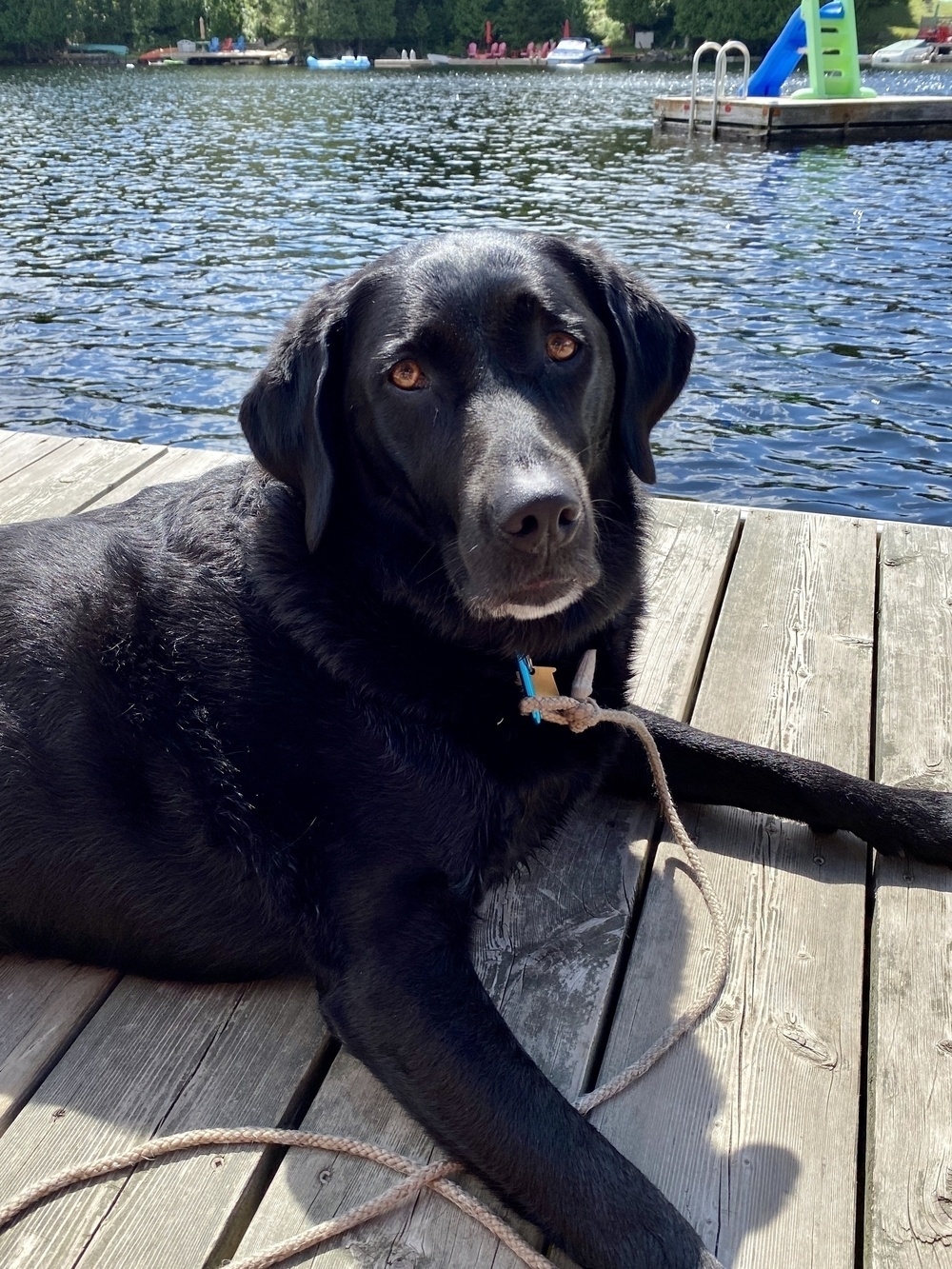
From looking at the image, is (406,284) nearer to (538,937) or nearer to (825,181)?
(538,937)

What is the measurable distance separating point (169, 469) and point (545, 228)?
41.5ft

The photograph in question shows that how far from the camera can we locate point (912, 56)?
170 ft

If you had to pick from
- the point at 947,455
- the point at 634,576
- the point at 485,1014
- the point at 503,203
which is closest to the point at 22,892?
the point at 485,1014

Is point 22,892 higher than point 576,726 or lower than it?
lower

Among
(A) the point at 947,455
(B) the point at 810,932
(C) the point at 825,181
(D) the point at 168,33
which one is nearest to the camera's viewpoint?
(B) the point at 810,932

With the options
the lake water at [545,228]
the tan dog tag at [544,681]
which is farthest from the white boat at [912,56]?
the tan dog tag at [544,681]

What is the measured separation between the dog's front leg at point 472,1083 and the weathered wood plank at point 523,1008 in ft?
0.28

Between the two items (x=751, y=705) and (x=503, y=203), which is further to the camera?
Result: (x=503, y=203)

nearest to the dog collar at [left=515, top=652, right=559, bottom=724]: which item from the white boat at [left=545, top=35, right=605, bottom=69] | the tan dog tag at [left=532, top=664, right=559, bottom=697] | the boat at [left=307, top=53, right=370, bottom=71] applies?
the tan dog tag at [left=532, top=664, right=559, bottom=697]

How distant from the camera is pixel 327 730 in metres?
2.07

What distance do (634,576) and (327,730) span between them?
2.52 feet

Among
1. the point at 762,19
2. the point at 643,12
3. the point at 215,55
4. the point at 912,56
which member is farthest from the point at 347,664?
the point at 215,55

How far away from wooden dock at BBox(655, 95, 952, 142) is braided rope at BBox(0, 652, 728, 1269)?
2396 centimetres

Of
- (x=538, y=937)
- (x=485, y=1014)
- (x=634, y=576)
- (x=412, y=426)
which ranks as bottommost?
(x=538, y=937)
